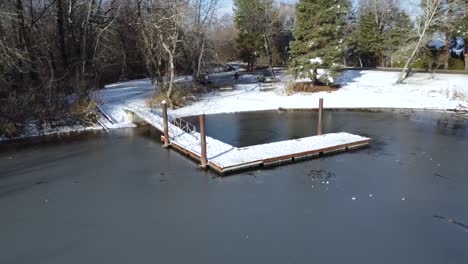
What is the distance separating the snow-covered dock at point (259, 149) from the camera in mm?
10586

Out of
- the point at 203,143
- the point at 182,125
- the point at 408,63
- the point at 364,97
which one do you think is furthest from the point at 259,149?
the point at 408,63

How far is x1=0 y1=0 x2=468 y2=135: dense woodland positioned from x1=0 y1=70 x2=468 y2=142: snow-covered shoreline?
99 centimetres

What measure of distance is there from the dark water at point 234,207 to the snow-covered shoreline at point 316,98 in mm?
5215

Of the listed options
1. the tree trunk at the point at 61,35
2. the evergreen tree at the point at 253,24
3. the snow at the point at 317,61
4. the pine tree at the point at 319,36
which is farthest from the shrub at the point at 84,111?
the evergreen tree at the point at 253,24

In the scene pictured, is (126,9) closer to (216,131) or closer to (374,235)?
(216,131)

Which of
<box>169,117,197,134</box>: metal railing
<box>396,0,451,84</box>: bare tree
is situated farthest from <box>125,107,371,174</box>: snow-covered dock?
<box>396,0,451,84</box>: bare tree

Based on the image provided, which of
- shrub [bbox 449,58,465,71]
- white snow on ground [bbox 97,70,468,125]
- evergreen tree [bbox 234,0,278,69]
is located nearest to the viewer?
white snow on ground [bbox 97,70,468,125]

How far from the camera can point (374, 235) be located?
7082 millimetres

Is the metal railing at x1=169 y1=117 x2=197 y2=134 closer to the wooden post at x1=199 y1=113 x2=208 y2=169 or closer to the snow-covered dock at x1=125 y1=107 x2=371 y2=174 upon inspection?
the snow-covered dock at x1=125 y1=107 x2=371 y2=174

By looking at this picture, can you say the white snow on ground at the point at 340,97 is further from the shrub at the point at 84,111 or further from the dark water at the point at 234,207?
the dark water at the point at 234,207

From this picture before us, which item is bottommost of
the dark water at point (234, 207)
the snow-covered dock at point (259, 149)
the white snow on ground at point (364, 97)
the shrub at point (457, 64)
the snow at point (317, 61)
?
the dark water at point (234, 207)

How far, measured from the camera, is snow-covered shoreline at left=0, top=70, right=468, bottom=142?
59.4ft

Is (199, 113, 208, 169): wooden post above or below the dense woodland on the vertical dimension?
below

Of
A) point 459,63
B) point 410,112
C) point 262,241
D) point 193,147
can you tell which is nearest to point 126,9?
point 193,147
